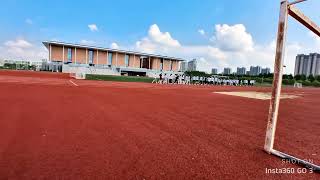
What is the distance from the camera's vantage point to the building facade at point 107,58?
55156 mm

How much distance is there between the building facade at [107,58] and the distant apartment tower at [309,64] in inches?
1850

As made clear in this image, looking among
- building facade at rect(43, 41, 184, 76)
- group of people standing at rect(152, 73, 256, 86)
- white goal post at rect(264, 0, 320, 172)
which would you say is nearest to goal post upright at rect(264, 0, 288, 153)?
white goal post at rect(264, 0, 320, 172)

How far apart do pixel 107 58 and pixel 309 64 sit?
225 feet

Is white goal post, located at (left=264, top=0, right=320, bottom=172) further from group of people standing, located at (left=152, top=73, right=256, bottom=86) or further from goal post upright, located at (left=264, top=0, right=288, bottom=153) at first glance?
group of people standing, located at (left=152, top=73, right=256, bottom=86)

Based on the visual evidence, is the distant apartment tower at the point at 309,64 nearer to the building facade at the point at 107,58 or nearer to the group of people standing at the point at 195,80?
the building facade at the point at 107,58

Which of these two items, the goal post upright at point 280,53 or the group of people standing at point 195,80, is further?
the group of people standing at point 195,80

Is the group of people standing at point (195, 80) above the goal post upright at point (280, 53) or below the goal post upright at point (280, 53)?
below

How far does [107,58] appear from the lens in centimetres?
6128

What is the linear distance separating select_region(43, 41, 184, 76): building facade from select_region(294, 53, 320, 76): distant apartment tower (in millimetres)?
46999

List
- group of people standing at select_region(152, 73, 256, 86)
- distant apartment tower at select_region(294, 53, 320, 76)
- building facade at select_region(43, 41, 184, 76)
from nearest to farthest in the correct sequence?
1. group of people standing at select_region(152, 73, 256, 86)
2. building facade at select_region(43, 41, 184, 76)
3. distant apartment tower at select_region(294, 53, 320, 76)

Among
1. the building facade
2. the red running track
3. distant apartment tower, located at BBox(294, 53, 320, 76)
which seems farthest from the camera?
distant apartment tower, located at BBox(294, 53, 320, 76)

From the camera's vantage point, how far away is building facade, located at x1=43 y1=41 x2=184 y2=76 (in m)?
55.2

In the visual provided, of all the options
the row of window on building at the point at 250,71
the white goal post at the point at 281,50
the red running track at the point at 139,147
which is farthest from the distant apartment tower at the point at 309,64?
the white goal post at the point at 281,50

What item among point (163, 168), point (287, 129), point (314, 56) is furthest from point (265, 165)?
point (314, 56)
